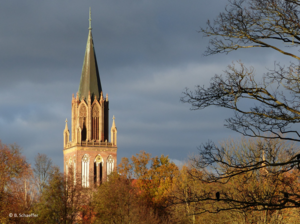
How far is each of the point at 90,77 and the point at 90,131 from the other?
9.94m

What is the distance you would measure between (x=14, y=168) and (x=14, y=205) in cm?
261

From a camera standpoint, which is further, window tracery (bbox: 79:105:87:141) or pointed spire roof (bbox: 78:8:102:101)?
pointed spire roof (bbox: 78:8:102:101)

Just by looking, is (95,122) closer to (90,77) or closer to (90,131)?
(90,131)

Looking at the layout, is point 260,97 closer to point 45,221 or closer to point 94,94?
point 45,221

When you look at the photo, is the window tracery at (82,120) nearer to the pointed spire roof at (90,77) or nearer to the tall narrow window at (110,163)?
the pointed spire roof at (90,77)

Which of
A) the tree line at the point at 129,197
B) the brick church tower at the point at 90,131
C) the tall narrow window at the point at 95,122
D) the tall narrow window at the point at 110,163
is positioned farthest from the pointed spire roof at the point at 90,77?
the tree line at the point at 129,197

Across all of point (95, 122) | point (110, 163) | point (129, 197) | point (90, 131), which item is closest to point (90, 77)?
point (95, 122)

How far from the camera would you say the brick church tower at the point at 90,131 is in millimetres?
83312

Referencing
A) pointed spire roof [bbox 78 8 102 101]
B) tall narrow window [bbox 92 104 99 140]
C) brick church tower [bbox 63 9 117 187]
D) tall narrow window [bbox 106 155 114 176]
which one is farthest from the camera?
pointed spire roof [bbox 78 8 102 101]

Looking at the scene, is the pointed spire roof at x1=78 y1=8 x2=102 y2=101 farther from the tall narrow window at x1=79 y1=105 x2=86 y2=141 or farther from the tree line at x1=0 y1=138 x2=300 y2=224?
the tree line at x1=0 y1=138 x2=300 y2=224

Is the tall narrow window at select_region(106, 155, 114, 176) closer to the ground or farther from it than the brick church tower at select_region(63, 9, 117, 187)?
closer to the ground

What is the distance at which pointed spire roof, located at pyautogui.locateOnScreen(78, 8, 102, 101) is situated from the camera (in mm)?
87188

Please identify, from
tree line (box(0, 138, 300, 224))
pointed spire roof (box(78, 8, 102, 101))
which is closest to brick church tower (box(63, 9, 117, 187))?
pointed spire roof (box(78, 8, 102, 101))

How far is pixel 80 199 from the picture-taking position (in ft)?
128
